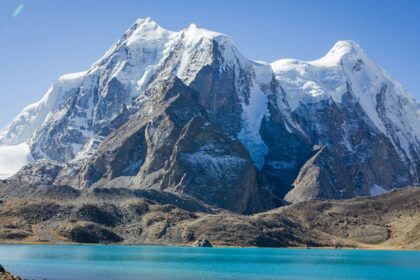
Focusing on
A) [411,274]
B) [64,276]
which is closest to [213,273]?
[64,276]

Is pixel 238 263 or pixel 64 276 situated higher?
pixel 238 263

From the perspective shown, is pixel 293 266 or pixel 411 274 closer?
pixel 411 274

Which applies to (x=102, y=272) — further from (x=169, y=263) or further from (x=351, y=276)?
(x=351, y=276)

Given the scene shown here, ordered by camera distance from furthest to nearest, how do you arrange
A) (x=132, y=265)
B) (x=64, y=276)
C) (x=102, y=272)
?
(x=132, y=265) → (x=102, y=272) → (x=64, y=276)

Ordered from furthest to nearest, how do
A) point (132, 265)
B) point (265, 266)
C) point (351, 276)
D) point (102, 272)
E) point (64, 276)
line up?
point (265, 266), point (132, 265), point (351, 276), point (102, 272), point (64, 276)

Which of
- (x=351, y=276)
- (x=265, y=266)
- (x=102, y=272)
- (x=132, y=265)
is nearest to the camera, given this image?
(x=102, y=272)

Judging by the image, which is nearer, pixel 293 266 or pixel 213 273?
pixel 213 273

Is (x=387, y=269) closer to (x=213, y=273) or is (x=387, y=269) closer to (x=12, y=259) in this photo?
(x=213, y=273)

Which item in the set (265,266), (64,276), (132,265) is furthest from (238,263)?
(64,276)

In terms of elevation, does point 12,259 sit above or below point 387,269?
below
